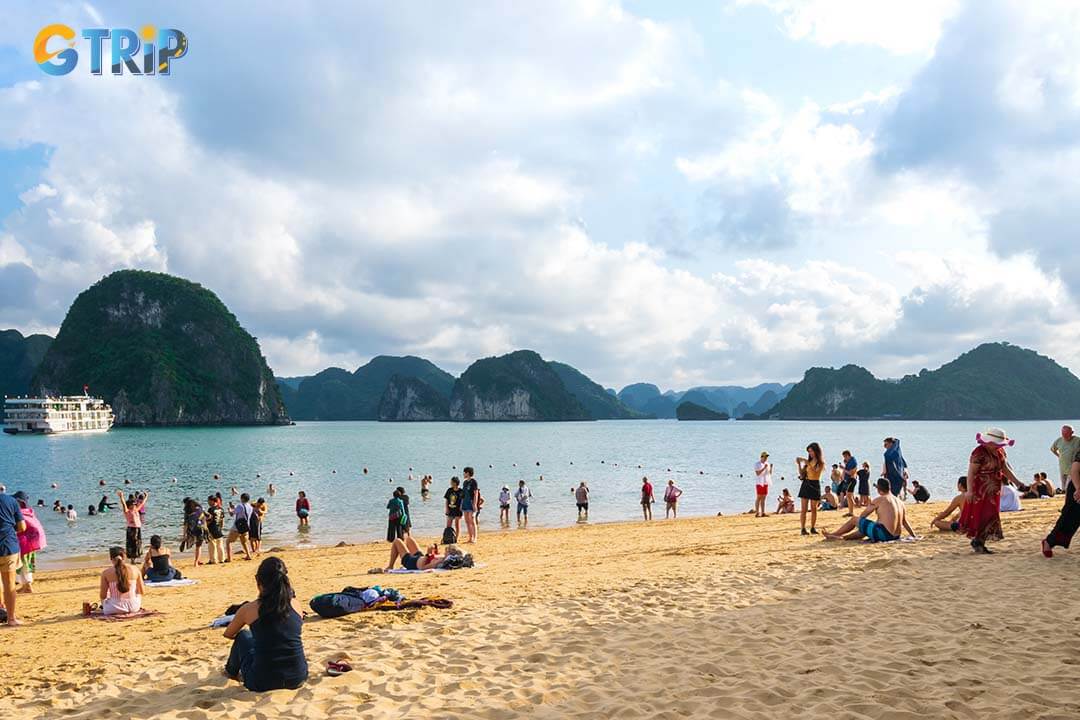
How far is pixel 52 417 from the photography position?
4906 inches

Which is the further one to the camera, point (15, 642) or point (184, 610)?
point (184, 610)

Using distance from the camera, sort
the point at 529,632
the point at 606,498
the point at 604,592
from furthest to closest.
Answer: the point at 606,498, the point at 604,592, the point at 529,632

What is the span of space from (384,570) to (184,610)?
368 centimetres

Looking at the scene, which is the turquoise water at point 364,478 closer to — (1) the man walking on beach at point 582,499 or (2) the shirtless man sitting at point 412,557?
(1) the man walking on beach at point 582,499

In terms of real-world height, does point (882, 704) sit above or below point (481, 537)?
above

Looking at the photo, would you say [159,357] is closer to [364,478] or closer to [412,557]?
[364,478]

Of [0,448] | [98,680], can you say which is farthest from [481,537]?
[0,448]

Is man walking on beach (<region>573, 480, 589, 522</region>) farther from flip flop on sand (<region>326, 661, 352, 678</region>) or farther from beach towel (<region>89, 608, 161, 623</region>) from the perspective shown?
flip flop on sand (<region>326, 661, 352, 678</region>)

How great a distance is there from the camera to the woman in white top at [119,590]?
10.6 metres

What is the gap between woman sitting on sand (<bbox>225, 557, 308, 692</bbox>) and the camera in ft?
20.9

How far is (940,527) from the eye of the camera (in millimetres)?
14367

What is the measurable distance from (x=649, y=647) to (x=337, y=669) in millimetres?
3214

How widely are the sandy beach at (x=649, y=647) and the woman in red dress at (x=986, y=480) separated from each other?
45cm

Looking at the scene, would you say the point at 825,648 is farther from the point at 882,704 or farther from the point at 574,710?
the point at 574,710
